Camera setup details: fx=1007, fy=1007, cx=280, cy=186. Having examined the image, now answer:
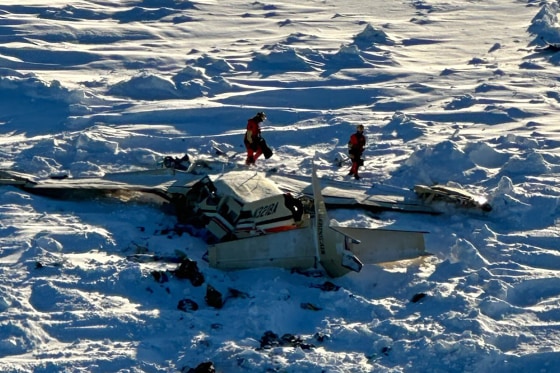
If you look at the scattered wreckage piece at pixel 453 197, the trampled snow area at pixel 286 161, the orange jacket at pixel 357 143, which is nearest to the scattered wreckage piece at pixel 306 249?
the trampled snow area at pixel 286 161

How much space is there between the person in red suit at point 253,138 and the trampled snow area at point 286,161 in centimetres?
69

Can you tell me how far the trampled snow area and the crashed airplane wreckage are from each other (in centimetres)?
24

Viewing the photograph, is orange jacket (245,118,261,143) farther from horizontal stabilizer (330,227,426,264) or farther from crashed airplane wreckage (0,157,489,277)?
horizontal stabilizer (330,227,426,264)

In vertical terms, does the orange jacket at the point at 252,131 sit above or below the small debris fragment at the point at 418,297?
above

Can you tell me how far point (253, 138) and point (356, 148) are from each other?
191 cm

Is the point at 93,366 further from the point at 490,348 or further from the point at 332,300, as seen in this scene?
the point at 490,348

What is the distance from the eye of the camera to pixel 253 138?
18531 millimetres

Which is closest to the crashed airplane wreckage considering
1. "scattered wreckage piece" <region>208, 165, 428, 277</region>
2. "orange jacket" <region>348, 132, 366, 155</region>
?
"scattered wreckage piece" <region>208, 165, 428, 277</region>

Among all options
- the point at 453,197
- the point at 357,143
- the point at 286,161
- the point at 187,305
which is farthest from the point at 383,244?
the point at 286,161

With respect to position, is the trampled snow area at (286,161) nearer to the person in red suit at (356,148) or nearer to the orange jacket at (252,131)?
the person in red suit at (356,148)

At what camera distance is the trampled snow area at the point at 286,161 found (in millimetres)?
12547

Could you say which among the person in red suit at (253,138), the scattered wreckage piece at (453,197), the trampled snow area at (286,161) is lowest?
the trampled snow area at (286,161)

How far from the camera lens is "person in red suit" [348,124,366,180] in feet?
59.3

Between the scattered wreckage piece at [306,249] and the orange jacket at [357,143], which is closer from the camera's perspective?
the scattered wreckage piece at [306,249]
